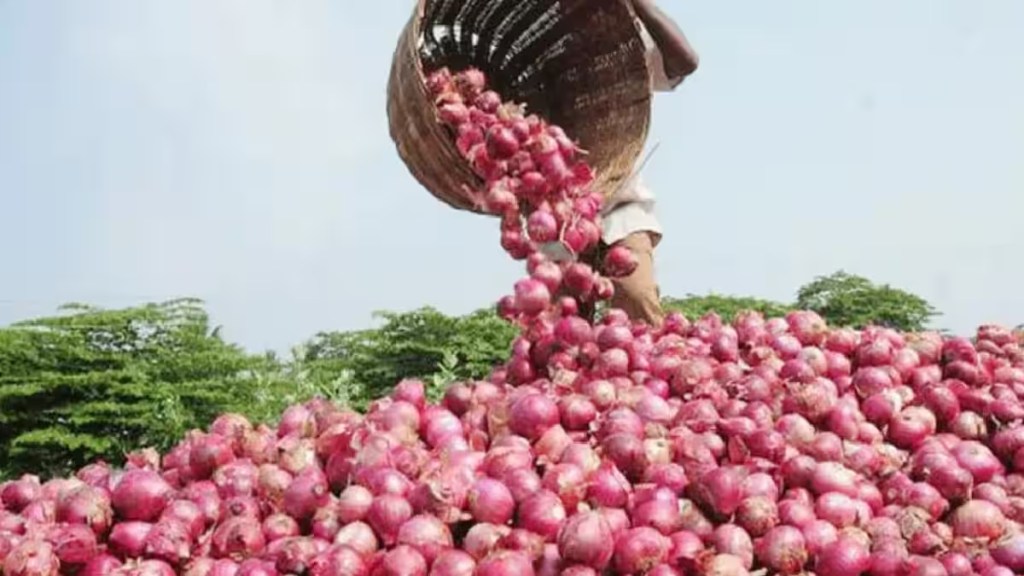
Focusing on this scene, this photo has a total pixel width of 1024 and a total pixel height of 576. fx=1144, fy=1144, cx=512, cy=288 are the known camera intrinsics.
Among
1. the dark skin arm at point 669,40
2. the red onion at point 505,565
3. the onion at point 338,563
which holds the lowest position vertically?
the onion at point 338,563

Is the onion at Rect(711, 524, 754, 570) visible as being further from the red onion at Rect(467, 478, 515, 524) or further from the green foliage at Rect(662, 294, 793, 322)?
the green foliage at Rect(662, 294, 793, 322)

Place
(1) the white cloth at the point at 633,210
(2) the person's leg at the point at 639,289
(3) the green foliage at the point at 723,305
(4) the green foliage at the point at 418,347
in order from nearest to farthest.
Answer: (1) the white cloth at the point at 633,210
(2) the person's leg at the point at 639,289
(4) the green foliage at the point at 418,347
(3) the green foliage at the point at 723,305

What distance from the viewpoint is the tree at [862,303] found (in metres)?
14.3

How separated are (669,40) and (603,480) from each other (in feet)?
8.07

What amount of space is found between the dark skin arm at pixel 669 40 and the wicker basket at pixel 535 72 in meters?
0.26

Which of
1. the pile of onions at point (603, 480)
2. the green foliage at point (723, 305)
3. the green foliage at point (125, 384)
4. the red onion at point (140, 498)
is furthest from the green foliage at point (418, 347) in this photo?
the red onion at point (140, 498)

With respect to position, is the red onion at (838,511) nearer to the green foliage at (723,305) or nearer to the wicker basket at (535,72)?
the wicker basket at (535,72)

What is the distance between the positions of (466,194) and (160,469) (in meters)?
1.24

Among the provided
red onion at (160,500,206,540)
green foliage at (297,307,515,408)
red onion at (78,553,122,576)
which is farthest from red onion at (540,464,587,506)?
green foliage at (297,307,515,408)

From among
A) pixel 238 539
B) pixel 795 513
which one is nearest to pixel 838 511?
pixel 795 513

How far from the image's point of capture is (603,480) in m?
1.63

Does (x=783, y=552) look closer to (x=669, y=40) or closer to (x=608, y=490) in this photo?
(x=608, y=490)

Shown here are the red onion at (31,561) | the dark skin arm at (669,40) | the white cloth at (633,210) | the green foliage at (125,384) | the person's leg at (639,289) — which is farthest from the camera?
the green foliage at (125,384)

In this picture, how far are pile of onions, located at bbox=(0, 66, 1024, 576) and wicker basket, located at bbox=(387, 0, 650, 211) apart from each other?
36.6 inches
